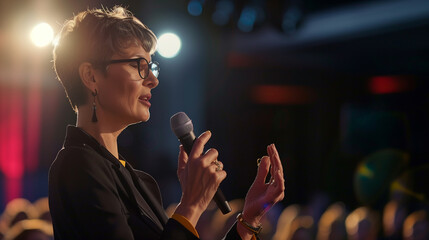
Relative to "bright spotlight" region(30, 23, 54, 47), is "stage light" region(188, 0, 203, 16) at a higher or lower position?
higher

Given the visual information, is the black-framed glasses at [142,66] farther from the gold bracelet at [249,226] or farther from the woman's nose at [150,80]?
the gold bracelet at [249,226]

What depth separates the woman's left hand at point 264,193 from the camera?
1669mm

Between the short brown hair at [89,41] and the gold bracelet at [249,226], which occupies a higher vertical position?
the short brown hair at [89,41]

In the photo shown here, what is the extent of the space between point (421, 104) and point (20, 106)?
22.1 ft

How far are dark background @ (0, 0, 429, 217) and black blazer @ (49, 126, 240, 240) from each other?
5598mm

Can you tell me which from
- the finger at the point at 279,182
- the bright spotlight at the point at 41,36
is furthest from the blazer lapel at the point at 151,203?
the bright spotlight at the point at 41,36

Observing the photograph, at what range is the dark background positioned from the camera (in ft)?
26.4

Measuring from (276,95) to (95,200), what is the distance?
10.2m

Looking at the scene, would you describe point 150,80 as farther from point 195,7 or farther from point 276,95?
point 276,95

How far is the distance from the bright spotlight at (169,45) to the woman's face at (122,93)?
17.9 ft

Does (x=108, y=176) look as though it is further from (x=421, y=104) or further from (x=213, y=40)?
(x=421, y=104)

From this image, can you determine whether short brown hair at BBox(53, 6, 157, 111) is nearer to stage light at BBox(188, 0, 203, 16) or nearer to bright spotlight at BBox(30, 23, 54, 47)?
bright spotlight at BBox(30, 23, 54, 47)

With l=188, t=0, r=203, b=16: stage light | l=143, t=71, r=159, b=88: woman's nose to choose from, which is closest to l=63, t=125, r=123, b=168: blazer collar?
l=143, t=71, r=159, b=88: woman's nose

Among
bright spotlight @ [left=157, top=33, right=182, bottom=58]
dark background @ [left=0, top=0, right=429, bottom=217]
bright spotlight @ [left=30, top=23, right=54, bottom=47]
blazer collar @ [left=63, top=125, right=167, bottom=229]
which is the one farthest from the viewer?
dark background @ [left=0, top=0, right=429, bottom=217]
